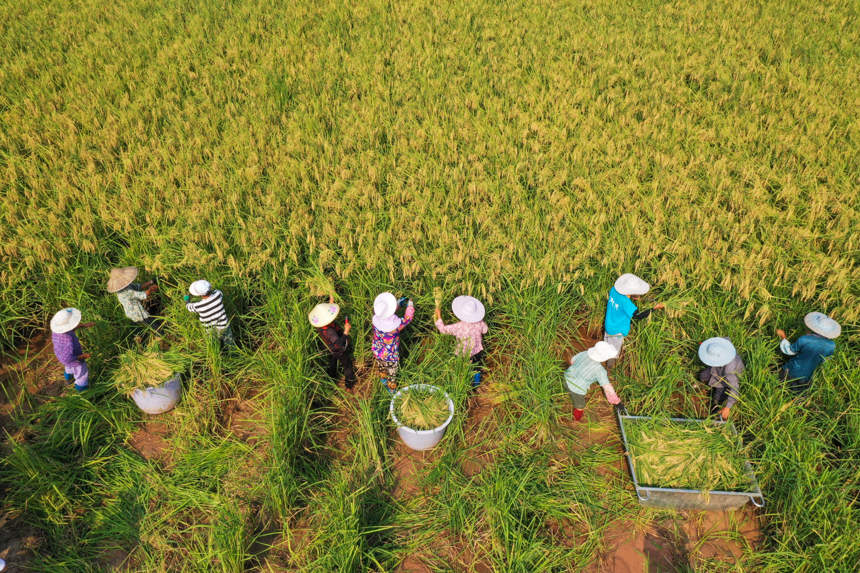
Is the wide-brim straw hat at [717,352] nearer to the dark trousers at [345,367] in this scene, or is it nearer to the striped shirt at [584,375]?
the striped shirt at [584,375]

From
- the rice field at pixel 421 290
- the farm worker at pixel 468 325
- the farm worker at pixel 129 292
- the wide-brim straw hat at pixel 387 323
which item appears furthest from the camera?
the farm worker at pixel 129 292

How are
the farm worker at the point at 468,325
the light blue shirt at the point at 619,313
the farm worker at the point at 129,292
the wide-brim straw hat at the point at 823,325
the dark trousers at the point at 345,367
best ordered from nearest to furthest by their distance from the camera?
the wide-brim straw hat at the point at 823,325
the farm worker at the point at 468,325
the light blue shirt at the point at 619,313
the dark trousers at the point at 345,367
the farm worker at the point at 129,292

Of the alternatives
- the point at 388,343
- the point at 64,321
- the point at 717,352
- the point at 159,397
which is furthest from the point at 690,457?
the point at 64,321

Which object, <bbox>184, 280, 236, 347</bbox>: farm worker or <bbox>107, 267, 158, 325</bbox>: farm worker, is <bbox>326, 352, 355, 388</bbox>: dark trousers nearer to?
<bbox>184, 280, 236, 347</bbox>: farm worker

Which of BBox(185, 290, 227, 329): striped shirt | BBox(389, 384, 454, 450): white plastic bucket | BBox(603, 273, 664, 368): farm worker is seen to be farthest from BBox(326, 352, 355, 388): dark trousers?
BBox(603, 273, 664, 368): farm worker

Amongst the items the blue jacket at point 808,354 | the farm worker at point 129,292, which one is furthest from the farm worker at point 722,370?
the farm worker at point 129,292

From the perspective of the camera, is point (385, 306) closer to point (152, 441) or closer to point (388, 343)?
point (388, 343)
